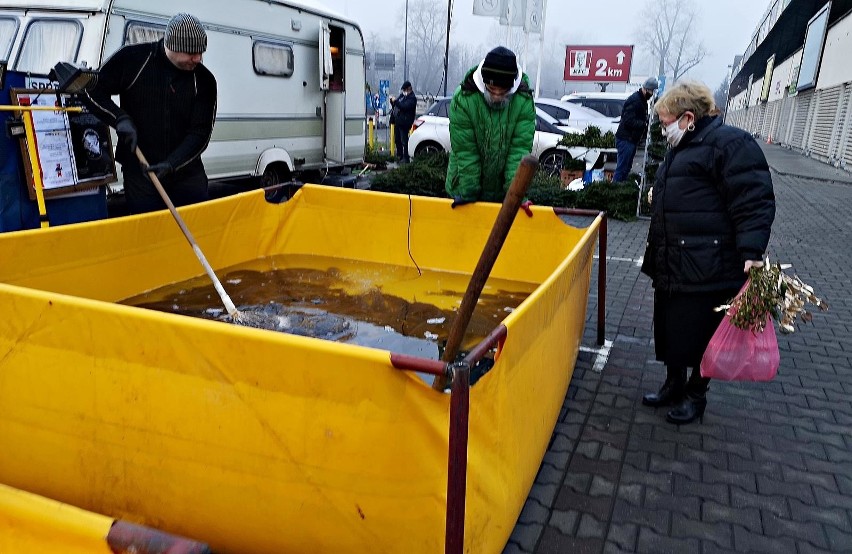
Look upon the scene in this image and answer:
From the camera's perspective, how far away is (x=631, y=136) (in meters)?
11.2

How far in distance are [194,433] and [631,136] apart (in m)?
10.4

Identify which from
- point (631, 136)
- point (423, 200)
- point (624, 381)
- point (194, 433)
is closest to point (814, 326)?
point (624, 381)

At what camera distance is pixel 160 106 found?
15.5 feet

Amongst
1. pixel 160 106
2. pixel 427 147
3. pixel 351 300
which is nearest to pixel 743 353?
pixel 351 300

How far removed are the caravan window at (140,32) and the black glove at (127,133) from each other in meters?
2.71

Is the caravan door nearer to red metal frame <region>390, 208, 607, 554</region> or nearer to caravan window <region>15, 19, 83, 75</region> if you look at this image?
caravan window <region>15, 19, 83, 75</region>

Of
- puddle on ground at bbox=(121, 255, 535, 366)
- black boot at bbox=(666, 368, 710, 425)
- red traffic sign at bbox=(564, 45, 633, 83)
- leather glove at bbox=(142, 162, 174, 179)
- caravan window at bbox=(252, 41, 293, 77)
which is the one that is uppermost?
red traffic sign at bbox=(564, 45, 633, 83)

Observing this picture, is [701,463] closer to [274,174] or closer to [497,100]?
[497,100]

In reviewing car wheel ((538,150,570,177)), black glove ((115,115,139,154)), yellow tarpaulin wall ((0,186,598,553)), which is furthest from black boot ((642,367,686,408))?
Answer: car wheel ((538,150,570,177))

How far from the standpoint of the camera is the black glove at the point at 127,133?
14.1ft

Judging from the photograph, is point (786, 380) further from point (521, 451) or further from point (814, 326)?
point (521, 451)

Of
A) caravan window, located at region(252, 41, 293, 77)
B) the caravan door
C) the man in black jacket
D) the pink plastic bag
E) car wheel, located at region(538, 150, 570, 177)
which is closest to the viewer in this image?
the pink plastic bag

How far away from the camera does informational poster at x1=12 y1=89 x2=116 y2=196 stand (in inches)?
199

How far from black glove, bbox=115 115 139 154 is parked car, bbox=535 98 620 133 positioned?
11.8 metres
